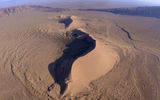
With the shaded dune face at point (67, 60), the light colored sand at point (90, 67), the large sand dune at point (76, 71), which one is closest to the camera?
the large sand dune at point (76, 71)

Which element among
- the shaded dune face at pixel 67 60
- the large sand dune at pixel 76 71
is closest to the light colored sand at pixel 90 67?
the large sand dune at pixel 76 71

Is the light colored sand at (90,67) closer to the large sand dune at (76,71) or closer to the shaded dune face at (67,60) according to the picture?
the large sand dune at (76,71)

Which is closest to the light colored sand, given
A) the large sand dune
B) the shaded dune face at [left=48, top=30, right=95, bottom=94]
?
the large sand dune

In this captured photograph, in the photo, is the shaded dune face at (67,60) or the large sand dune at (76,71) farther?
the shaded dune face at (67,60)

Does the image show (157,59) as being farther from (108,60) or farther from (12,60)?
(12,60)

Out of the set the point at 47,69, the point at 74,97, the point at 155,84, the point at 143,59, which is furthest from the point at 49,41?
the point at 155,84

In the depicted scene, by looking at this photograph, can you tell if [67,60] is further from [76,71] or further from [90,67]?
[90,67]

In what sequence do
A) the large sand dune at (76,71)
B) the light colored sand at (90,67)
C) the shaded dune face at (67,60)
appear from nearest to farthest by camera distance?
the large sand dune at (76,71), the light colored sand at (90,67), the shaded dune face at (67,60)

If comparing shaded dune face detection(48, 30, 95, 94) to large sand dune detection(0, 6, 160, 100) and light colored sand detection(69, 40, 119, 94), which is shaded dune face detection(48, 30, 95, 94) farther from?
light colored sand detection(69, 40, 119, 94)
